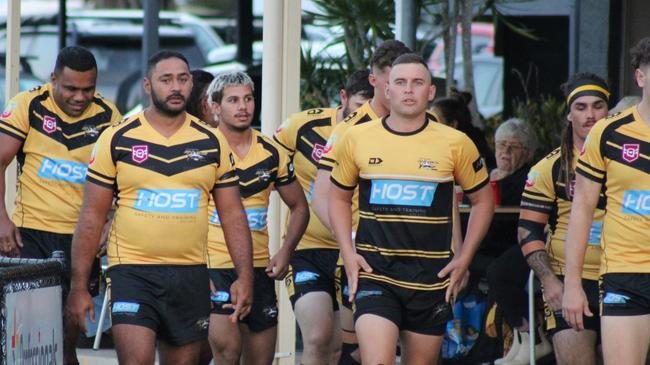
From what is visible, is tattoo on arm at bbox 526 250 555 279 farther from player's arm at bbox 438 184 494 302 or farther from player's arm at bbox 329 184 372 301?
player's arm at bbox 329 184 372 301

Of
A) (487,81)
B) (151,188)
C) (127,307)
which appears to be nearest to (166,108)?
(151,188)

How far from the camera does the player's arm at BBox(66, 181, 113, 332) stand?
7.36 meters

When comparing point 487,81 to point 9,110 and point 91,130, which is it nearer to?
point 91,130

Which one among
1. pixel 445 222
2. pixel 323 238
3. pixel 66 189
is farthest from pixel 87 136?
pixel 445 222

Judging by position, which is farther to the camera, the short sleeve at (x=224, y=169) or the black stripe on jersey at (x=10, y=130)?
the black stripe on jersey at (x=10, y=130)

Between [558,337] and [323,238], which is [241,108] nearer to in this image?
[323,238]

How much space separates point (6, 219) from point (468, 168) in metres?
2.75

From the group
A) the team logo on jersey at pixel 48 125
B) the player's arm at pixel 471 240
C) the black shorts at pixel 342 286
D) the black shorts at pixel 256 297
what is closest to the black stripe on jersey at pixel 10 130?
the team logo on jersey at pixel 48 125

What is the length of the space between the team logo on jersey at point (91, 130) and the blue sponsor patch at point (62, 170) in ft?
0.60

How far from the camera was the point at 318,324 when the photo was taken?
8.52 meters

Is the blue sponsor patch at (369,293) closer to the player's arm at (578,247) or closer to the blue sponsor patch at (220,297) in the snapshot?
the player's arm at (578,247)

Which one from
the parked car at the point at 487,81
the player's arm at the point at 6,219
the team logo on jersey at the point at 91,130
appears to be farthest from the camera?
the parked car at the point at 487,81

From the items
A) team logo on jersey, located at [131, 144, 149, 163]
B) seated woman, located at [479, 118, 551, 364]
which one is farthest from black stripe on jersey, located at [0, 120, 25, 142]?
seated woman, located at [479, 118, 551, 364]

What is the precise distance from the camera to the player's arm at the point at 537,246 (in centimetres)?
796
